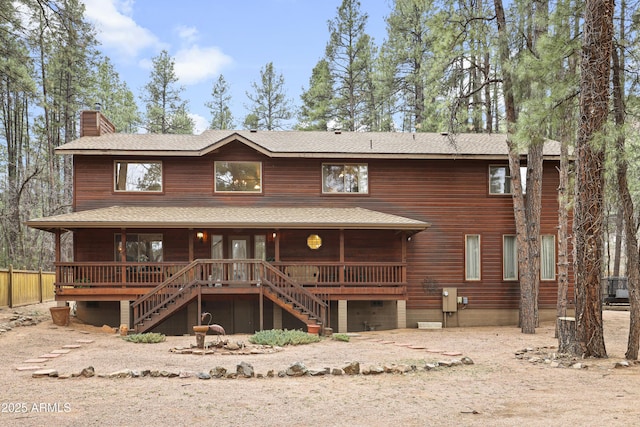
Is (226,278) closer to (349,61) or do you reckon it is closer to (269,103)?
(349,61)

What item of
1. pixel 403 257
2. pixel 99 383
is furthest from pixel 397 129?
pixel 99 383

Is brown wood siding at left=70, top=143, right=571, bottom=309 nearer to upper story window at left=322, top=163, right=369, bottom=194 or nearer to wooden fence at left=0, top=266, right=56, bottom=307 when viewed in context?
upper story window at left=322, top=163, right=369, bottom=194

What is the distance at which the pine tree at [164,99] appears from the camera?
4112 cm

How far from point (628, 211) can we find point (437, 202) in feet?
30.3

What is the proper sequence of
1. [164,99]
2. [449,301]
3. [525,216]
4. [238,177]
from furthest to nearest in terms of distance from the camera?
[164,99] → [238,177] → [449,301] → [525,216]

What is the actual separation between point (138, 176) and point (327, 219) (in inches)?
275

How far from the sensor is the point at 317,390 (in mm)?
9008

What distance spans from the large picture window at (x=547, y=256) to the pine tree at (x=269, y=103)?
24.5 metres

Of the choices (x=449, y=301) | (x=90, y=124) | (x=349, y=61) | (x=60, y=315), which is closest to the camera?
(x=60, y=315)

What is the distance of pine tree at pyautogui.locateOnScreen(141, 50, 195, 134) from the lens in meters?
41.1

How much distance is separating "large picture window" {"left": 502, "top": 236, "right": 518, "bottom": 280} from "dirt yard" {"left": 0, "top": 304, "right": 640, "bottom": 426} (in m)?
6.61

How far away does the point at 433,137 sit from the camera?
2334 centimetres

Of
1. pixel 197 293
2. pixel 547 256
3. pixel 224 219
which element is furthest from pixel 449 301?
pixel 197 293

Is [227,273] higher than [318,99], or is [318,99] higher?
[318,99]
